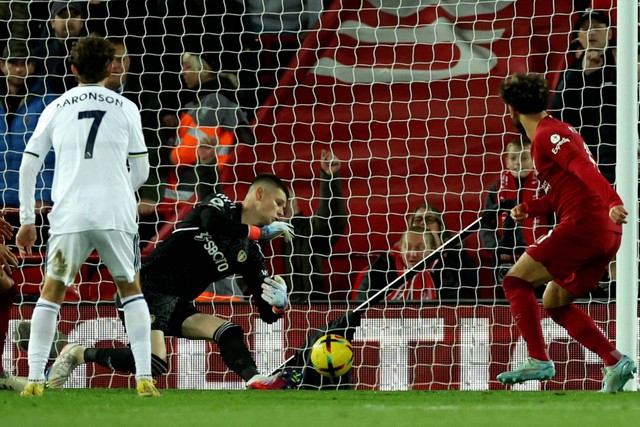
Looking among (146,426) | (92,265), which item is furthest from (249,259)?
(146,426)

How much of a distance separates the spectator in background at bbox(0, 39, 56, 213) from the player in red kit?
3680mm

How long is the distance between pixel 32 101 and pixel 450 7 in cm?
311

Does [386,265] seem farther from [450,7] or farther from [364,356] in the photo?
[450,7]

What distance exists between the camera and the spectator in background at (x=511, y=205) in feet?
27.1

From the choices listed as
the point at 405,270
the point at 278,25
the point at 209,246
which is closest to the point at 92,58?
the point at 209,246

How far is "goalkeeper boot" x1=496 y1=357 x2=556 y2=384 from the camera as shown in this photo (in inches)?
259

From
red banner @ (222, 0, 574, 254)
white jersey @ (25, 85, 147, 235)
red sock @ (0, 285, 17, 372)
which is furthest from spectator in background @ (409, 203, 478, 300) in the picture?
white jersey @ (25, 85, 147, 235)

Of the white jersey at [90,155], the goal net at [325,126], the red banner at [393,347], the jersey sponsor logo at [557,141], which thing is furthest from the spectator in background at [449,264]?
the white jersey at [90,155]

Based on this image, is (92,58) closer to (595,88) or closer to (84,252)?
(84,252)

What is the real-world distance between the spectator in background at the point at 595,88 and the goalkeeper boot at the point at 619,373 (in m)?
1.83

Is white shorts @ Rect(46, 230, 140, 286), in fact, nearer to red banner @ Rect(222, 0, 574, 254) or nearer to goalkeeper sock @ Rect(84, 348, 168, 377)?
goalkeeper sock @ Rect(84, 348, 168, 377)

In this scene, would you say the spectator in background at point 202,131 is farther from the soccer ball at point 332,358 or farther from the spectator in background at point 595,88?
the spectator in background at point 595,88

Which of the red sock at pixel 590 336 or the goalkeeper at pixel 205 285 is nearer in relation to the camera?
the red sock at pixel 590 336

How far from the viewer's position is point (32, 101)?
362 inches
